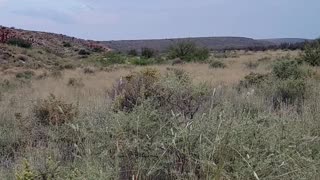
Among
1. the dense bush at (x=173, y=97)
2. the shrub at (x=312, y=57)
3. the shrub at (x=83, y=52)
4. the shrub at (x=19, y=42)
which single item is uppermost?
the dense bush at (x=173, y=97)

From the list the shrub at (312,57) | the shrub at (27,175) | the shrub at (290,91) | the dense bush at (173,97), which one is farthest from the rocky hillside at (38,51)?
the shrub at (27,175)

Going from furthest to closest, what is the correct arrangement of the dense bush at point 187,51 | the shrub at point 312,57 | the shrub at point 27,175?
1. the dense bush at point 187,51
2. the shrub at point 312,57
3. the shrub at point 27,175

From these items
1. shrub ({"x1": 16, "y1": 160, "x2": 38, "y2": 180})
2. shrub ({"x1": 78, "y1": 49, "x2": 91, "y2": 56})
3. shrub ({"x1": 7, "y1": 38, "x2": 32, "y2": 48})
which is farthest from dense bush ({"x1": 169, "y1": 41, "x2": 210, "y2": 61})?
shrub ({"x1": 16, "y1": 160, "x2": 38, "y2": 180})

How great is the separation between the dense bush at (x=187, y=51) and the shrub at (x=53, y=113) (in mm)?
35072

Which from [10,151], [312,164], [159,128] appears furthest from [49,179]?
[10,151]

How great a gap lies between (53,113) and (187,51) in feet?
122

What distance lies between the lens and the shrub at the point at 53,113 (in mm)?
8032

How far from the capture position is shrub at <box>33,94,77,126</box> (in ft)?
26.4

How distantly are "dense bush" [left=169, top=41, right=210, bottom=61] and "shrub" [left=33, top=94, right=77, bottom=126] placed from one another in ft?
115

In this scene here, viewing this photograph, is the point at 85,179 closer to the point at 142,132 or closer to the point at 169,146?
the point at 169,146

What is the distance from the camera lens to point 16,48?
46.1 m

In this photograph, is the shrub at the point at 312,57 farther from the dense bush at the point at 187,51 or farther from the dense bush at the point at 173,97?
the dense bush at the point at 187,51

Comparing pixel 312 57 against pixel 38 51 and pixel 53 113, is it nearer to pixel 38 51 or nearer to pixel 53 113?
pixel 53 113

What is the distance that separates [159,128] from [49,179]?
1528mm
